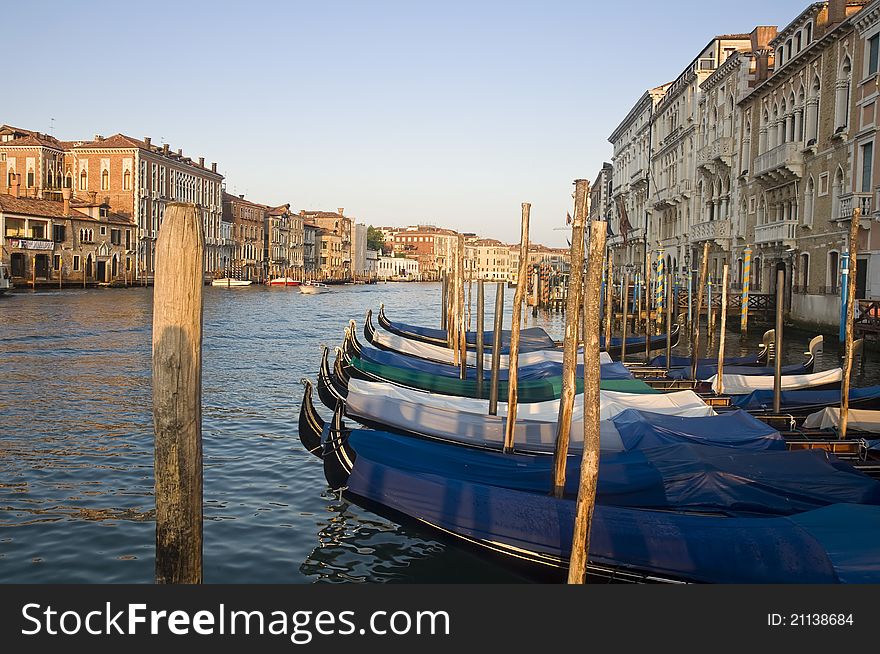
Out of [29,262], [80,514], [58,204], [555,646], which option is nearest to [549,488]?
[555,646]

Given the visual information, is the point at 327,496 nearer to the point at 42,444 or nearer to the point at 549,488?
the point at 549,488

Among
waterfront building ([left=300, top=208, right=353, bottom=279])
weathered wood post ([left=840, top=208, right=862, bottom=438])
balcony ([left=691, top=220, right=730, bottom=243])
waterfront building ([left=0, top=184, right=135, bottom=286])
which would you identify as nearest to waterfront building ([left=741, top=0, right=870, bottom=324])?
balcony ([left=691, top=220, right=730, bottom=243])

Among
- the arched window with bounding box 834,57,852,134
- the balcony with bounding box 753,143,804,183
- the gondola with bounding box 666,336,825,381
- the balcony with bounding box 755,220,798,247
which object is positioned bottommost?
the gondola with bounding box 666,336,825,381

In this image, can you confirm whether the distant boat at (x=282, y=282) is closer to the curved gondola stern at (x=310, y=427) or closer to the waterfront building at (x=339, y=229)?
the waterfront building at (x=339, y=229)

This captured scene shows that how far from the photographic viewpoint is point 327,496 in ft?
21.9

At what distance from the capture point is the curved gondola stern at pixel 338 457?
17.5 ft

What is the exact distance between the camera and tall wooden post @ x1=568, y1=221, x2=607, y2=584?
12.8 ft

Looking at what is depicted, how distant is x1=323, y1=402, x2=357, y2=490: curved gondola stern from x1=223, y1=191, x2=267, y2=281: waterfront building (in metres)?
54.0

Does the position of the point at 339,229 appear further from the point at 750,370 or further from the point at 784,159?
the point at 750,370

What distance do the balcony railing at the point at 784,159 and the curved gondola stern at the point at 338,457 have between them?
16051 mm

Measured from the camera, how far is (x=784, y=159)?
1902 centimetres

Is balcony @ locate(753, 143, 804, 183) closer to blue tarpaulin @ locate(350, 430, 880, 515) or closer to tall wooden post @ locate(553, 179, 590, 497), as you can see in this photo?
tall wooden post @ locate(553, 179, 590, 497)

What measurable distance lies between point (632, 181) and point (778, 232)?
19237 millimetres

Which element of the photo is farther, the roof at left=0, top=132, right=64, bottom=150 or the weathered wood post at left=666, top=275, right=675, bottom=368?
the roof at left=0, top=132, right=64, bottom=150
